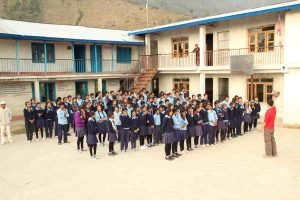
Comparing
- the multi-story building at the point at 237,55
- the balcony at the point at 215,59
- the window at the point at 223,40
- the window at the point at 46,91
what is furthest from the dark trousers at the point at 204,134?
the window at the point at 46,91

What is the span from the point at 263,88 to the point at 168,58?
7.52 m

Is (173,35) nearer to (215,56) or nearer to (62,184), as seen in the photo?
(215,56)

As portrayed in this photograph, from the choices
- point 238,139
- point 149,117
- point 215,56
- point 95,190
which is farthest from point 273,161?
point 215,56

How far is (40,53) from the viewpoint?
20.6 meters

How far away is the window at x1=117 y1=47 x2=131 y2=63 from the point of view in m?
24.2

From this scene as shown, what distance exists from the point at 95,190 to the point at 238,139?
7088 millimetres

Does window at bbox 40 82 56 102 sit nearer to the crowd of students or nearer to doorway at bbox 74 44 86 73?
doorway at bbox 74 44 86 73

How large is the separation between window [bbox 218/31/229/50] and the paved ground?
922 centimetres

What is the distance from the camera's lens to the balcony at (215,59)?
16656 millimetres

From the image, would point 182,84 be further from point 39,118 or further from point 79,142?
point 79,142

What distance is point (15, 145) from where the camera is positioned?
1243 cm

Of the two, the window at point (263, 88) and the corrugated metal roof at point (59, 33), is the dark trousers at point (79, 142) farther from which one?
the window at point (263, 88)

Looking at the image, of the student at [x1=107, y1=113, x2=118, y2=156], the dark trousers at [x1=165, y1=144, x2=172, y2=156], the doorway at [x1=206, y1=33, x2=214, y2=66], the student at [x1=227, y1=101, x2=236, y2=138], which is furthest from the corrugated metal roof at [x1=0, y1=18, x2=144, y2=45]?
the dark trousers at [x1=165, y1=144, x2=172, y2=156]

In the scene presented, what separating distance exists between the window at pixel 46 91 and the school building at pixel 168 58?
0.07 m
